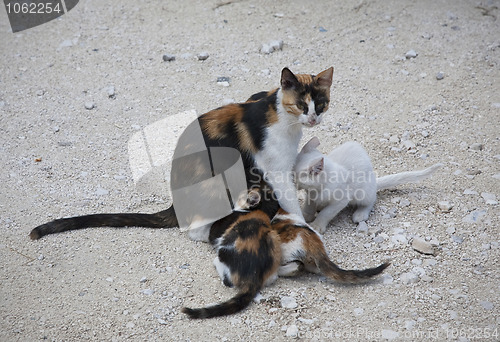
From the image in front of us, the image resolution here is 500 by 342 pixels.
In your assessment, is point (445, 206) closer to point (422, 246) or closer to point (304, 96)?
point (422, 246)

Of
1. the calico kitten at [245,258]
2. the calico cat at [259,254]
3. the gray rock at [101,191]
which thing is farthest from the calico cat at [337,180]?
the gray rock at [101,191]

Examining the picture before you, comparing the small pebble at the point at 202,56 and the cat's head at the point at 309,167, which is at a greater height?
the small pebble at the point at 202,56

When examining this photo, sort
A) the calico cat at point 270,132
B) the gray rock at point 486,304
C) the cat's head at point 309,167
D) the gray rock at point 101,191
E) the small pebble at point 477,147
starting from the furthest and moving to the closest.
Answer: the small pebble at point 477,147 < the gray rock at point 101,191 < the cat's head at point 309,167 < the calico cat at point 270,132 < the gray rock at point 486,304

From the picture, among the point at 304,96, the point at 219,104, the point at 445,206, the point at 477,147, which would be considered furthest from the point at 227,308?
the point at 477,147

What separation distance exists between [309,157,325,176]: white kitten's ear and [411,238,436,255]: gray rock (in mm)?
801

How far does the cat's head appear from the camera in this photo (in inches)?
146

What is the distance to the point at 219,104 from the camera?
5.24 meters

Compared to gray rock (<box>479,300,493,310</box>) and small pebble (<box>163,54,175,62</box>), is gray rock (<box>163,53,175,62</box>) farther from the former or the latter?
gray rock (<box>479,300,493,310</box>)

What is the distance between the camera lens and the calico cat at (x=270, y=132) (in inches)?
142

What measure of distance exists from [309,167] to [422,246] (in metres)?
0.92

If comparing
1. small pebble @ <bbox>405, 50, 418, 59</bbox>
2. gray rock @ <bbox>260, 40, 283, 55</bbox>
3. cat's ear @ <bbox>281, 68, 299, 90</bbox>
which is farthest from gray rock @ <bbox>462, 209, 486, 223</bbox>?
gray rock @ <bbox>260, 40, 283, 55</bbox>

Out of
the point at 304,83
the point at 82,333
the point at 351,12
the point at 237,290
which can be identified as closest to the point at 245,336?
the point at 237,290

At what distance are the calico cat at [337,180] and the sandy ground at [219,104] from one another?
155mm

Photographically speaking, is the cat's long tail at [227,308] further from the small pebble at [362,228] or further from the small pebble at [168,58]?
the small pebble at [168,58]
